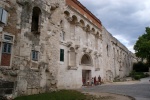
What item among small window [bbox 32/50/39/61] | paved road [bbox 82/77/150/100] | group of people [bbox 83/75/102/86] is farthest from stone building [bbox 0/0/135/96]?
paved road [bbox 82/77/150/100]

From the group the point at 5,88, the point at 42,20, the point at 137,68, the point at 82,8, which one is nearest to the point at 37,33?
the point at 42,20

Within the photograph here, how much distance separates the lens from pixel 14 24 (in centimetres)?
1171

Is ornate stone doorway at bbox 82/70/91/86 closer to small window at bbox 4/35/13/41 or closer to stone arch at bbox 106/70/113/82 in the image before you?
stone arch at bbox 106/70/113/82

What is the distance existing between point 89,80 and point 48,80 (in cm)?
988

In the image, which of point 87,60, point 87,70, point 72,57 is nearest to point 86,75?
point 87,70

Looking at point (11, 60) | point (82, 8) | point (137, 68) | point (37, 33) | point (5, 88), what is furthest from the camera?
point (137, 68)

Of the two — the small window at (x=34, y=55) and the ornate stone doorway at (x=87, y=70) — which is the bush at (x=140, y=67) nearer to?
the ornate stone doorway at (x=87, y=70)

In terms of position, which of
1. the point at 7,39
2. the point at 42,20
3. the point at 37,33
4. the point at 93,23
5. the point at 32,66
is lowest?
the point at 32,66

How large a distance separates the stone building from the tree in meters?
17.3

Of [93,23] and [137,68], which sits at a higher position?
[93,23]

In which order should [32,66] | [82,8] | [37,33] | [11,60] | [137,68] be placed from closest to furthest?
[11,60]
[32,66]
[37,33]
[82,8]
[137,68]

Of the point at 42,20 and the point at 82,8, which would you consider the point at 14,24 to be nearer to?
the point at 42,20

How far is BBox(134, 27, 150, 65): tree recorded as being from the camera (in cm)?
3761

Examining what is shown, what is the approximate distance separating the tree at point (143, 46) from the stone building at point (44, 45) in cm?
1735
